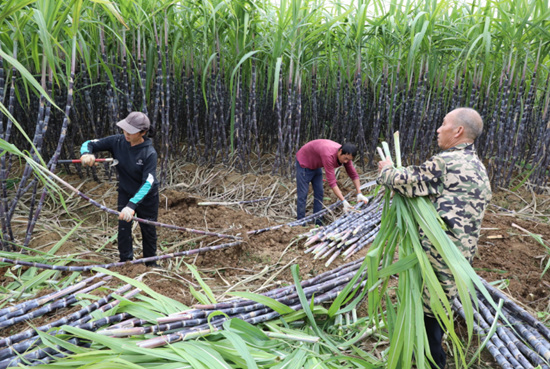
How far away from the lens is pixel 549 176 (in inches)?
168

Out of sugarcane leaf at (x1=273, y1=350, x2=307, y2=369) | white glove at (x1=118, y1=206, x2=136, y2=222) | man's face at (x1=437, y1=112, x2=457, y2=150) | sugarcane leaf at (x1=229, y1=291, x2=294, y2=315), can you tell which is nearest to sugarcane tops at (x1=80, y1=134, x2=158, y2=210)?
white glove at (x1=118, y1=206, x2=136, y2=222)

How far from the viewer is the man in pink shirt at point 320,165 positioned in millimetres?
3393

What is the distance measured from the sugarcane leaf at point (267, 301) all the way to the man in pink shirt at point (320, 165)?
146 centimetres

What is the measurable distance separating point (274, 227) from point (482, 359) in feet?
5.53

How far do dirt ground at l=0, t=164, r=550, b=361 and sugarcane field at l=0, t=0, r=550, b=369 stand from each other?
2cm

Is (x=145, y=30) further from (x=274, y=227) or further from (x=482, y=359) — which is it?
(x=482, y=359)

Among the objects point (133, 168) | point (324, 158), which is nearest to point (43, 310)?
point (133, 168)

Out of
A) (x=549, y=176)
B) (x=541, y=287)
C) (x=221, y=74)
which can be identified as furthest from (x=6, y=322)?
→ (x=549, y=176)

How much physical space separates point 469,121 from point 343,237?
4.40 ft

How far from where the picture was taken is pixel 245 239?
289cm

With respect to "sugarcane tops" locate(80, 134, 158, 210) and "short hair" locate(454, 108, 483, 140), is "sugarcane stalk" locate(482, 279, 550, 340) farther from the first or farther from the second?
"sugarcane tops" locate(80, 134, 158, 210)

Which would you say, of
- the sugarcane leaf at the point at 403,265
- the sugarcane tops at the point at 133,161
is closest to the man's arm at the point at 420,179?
the sugarcane leaf at the point at 403,265

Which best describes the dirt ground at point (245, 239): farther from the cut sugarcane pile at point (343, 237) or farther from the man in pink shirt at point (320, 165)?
the man in pink shirt at point (320, 165)

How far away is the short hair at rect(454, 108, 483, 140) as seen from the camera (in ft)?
5.36
